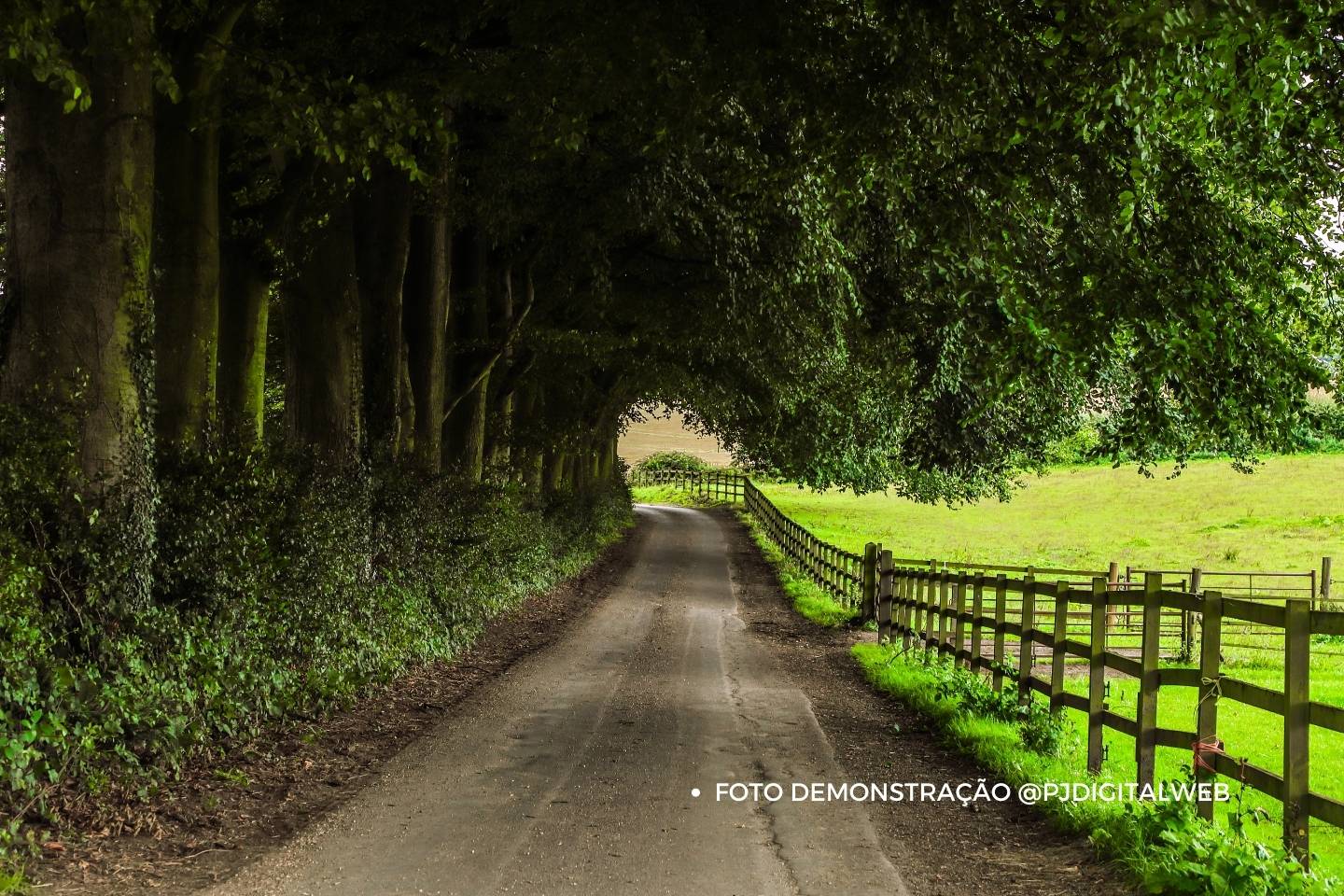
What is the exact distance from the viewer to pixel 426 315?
15766 mm

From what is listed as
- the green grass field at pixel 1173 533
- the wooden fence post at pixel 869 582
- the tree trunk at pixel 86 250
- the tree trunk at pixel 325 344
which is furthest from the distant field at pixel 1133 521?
the tree trunk at pixel 86 250

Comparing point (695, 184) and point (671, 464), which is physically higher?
point (695, 184)

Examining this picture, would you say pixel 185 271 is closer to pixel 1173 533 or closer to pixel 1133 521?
pixel 1173 533

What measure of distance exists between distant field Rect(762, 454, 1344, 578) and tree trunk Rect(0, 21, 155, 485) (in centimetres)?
3258

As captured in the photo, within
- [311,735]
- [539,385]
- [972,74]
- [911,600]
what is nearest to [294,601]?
[311,735]

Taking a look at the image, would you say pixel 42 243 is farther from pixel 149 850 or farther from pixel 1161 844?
pixel 1161 844

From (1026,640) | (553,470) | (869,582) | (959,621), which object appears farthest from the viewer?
(553,470)

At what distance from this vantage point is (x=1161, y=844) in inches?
225

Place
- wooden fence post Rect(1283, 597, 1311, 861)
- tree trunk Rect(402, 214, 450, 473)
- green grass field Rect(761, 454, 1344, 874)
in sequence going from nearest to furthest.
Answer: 1. wooden fence post Rect(1283, 597, 1311, 861)
2. green grass field Rect(761, 454, 1344, 874)
3. tree trunk Rect(402, 214, 450, 473)

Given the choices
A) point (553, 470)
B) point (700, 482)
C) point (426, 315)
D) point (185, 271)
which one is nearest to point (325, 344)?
point (185, 271)

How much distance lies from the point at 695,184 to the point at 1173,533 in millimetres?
38760

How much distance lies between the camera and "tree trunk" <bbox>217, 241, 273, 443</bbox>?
11078mm

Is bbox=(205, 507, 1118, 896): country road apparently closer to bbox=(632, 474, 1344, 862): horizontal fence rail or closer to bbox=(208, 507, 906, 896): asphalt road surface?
bbox=(208, 507, 906, 896): asphalt road surface

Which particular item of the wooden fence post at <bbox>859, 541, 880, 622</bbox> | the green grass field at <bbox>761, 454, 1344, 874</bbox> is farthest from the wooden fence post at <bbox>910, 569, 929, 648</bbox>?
the wooden fence post at <bbox>859, 541, 880, 622</bbox>
